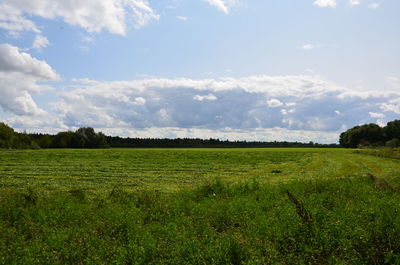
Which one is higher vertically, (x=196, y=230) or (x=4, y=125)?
(x=4, y=125)

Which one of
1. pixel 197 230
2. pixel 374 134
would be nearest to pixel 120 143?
pixel 374 134

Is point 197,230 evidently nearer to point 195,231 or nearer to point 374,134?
point 195,231

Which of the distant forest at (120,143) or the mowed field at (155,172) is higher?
the distant forest at (120,143)

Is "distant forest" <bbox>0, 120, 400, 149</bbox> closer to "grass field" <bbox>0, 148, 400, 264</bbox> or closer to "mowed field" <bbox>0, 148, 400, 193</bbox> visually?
"mowed field" <bbox>0, 148, 400, 193</bbox>

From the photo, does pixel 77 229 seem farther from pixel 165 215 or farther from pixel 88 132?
pixel 88 132

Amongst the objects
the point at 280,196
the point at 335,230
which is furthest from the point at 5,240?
the point at 280,196

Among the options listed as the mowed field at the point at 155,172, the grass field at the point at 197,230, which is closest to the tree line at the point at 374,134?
the mowed field at the point at 155,172

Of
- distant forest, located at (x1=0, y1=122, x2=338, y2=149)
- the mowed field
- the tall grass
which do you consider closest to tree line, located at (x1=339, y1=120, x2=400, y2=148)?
distant forest, located at (x1=0, y1=122, x2=338, y2=149)

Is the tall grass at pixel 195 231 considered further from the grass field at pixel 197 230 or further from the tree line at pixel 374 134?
the tree line at pixel 374 134

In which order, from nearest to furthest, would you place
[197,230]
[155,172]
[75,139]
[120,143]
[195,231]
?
1. [195,231]
2. [197,230]
3. [155,172]
4. [75,139]
5. [120,143]

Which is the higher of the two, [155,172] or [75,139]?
[75,139]

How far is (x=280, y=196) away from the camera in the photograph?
15.7 metres

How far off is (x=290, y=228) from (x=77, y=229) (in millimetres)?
6521

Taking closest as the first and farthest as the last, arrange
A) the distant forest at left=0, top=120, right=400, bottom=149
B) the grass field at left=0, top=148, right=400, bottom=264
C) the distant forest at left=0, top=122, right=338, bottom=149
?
the grass field at left=0, top=148, right=400, bottom=264 → the distant forest at left=0, top=122, right=338, bottom=149 → the distant forest at left=0, top=120, right=400, bottom=149
